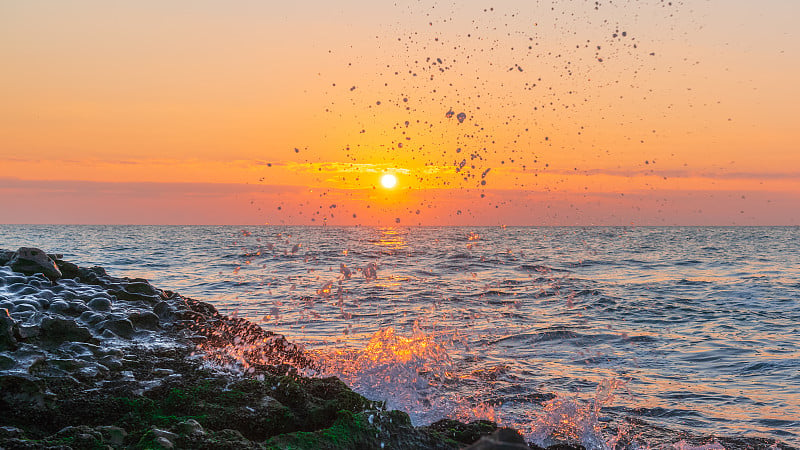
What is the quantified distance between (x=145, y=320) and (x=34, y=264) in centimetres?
283

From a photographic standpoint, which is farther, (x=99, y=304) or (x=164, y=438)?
(x=99, y=304)

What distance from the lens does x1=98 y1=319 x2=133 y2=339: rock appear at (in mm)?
8234

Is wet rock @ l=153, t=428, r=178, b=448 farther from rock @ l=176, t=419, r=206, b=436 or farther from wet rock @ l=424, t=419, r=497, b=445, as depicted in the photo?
wet rock @ l=424, t=419, r=497, b=445

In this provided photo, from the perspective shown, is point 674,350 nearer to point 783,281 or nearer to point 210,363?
point 210,363

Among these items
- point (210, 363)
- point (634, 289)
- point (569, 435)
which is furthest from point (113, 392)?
point (634, 289)

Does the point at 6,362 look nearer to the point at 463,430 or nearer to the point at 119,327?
the point at 119,327

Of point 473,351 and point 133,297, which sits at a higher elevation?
point 133,297

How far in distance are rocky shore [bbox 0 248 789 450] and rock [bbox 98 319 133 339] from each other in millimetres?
16

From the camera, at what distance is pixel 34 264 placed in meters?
10.3

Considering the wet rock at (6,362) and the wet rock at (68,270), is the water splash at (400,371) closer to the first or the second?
the wet rock at (6,362)

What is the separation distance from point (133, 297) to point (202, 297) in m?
6.32

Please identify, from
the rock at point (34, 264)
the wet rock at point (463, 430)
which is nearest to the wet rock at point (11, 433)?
the wet rock at point (463, 430)

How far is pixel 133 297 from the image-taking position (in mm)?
10125

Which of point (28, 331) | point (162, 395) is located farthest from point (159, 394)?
point (28, 331)
